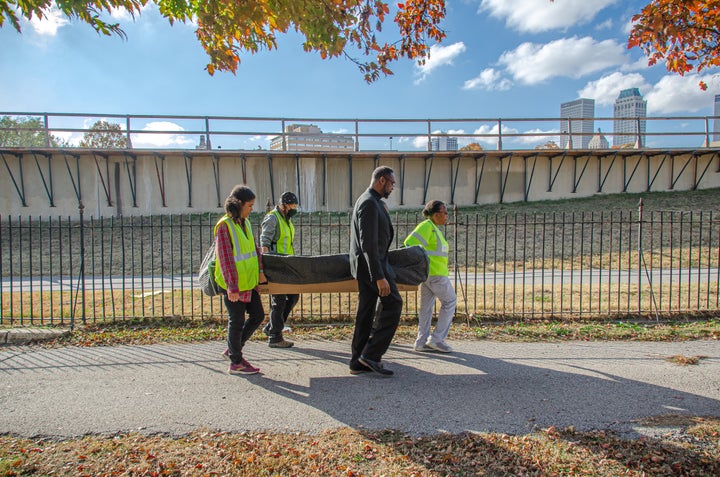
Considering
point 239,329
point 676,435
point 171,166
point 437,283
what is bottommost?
point 676,435

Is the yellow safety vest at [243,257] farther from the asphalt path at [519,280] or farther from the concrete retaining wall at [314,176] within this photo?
the concrete retaining wall at [314,176]

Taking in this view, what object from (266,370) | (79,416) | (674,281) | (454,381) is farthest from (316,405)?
(674,281)

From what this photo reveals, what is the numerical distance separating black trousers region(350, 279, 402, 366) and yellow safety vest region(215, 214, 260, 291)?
1.12 metres

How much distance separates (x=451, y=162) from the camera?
21938 millimetres

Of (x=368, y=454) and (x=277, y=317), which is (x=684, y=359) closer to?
(x=368, y=454)

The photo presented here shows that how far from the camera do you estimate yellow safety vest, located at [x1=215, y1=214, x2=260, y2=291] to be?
14.9 feet

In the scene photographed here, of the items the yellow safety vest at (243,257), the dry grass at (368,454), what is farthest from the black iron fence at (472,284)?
the dry grass at (368,454)

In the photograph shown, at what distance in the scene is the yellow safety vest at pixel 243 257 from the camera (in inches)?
179

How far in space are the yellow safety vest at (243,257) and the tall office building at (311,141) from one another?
635 inches

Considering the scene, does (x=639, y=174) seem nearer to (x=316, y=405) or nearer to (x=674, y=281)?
(x=674, y=281)

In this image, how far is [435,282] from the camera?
5332mm

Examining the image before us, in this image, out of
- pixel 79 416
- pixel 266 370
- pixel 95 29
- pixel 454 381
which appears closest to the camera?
pixel 79 416

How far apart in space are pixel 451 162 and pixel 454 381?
18.5 m

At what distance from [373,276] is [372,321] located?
56 cm
